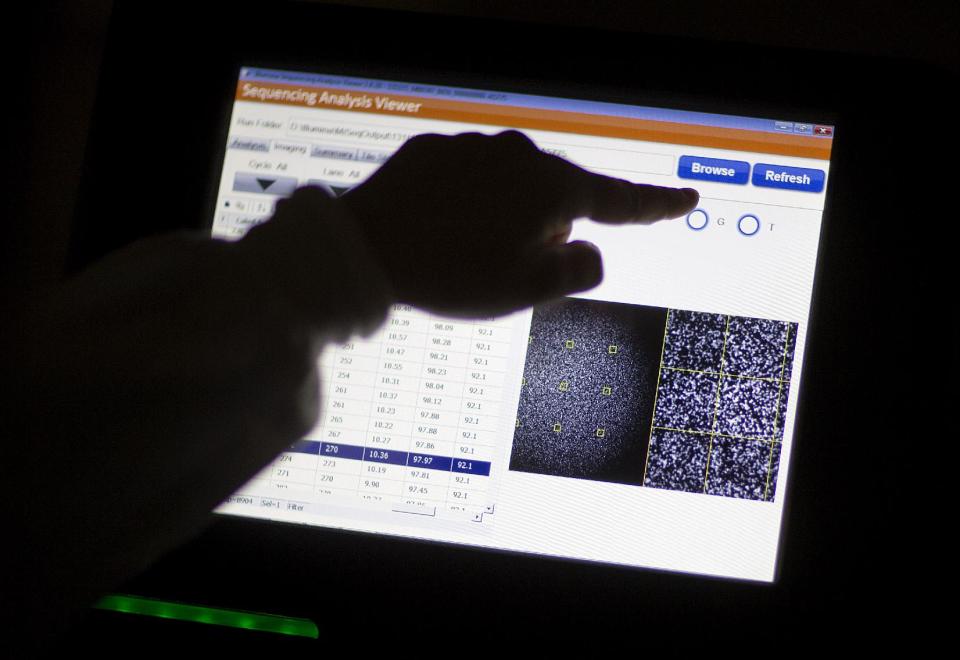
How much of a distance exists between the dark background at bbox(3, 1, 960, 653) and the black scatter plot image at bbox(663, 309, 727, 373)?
68 mm

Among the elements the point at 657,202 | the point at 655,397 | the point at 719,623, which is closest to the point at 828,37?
the point at 657,202

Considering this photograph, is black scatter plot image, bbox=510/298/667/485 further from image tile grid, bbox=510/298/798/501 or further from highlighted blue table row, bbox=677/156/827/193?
highlighted blue table row, bbox=677/156/827/193

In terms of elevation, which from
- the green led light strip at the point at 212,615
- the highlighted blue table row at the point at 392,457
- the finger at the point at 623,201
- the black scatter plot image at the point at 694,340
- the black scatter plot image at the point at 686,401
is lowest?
the green led light strip at the point at 212,615

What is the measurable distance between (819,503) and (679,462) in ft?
0.33

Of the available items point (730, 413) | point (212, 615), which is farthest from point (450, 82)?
point (212, 615)

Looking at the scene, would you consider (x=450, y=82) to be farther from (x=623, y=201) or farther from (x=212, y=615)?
(x=212, y=615)

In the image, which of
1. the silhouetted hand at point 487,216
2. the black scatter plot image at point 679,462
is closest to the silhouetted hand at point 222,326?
the silhouetted hand at point 487,216

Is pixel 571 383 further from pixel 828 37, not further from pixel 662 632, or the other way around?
pixel 828 37

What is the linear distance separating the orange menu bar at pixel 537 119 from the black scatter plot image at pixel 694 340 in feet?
0.41

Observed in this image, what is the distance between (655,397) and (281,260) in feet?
0.87

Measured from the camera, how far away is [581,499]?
500 millimetres

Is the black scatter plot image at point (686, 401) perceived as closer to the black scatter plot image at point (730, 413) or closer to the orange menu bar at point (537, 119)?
the black scatter plot image at point (730, 413)

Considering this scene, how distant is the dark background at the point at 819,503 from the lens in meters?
0.50

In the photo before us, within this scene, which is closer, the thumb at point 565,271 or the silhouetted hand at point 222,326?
the silhouetted hand at point 222,326
